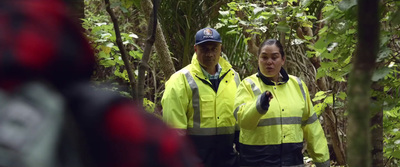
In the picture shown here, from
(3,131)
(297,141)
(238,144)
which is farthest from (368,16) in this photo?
(238,144)

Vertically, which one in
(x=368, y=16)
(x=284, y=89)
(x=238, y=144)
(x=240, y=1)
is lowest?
(x=238, y=144)

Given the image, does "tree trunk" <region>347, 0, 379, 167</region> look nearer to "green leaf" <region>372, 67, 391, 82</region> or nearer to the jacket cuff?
"green leaf" <region>372, 67, 391, 82</region>

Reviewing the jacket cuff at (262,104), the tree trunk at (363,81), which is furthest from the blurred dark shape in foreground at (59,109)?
the jacket cuff at (262,104)

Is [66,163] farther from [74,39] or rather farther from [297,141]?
[297,141]

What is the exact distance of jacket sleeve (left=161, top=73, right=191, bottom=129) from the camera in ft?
14.4

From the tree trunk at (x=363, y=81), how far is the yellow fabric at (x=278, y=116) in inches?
129

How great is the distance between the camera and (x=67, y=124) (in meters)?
0.74

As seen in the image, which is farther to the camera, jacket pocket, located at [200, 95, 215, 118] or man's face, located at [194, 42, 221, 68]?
man's face, located at [194, 42, 221, 68]

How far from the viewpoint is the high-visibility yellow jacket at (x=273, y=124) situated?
13.6ft

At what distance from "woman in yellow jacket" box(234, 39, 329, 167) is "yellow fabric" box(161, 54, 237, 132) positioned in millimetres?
263

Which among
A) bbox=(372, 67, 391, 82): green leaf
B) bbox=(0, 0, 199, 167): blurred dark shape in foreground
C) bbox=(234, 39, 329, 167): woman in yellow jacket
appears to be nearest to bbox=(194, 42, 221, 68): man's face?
bbox=(234, 39, 329, 167): woman in yellow jacket

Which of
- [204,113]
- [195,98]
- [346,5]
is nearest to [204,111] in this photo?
[204,113]

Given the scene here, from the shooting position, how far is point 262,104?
3816 millimetres

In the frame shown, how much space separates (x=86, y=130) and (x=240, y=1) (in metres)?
6.88
